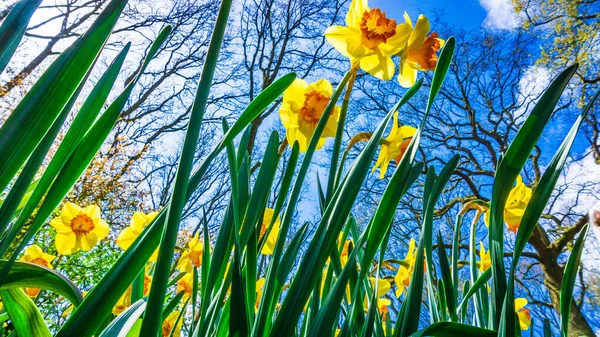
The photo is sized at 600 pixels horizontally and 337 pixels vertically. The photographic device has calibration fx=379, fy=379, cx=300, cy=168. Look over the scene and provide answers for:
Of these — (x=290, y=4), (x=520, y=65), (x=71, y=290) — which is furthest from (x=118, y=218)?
(x=520, y=65)

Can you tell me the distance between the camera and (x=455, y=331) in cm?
32

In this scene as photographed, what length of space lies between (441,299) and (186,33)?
593 cm

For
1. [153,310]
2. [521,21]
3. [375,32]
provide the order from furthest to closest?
[521,21] → [375,32] → [153,310]

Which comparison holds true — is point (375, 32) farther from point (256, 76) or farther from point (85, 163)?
point (256, 76)

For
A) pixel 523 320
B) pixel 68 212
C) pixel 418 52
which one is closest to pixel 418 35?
pixel 418 52

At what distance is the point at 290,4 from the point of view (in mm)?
5836

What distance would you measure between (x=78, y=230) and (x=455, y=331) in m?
1.09

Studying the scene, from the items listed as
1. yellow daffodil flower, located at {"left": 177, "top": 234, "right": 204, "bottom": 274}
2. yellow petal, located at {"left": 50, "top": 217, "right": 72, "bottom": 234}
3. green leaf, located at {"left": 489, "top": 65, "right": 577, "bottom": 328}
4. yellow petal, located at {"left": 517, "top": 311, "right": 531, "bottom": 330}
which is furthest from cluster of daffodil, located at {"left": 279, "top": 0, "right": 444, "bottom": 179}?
yellow petal, located at {"left": 50, "top": 217, "right": 72, "bottom": 234}

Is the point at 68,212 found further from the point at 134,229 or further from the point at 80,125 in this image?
the point at 80,125

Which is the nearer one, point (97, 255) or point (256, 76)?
point (97, 255)

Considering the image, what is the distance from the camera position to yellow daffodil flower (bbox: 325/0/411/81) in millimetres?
491

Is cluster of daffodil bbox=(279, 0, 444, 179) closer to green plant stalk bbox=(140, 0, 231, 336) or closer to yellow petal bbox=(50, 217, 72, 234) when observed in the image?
green plant stalk bbox=(140, 0, 231, 336)

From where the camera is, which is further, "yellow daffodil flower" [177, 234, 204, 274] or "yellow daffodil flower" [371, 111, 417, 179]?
"yellow daffodil flower" [177, 234, 204, 274]

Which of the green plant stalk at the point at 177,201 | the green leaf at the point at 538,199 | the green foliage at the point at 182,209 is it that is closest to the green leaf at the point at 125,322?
the green foliage at the point at 182,209
